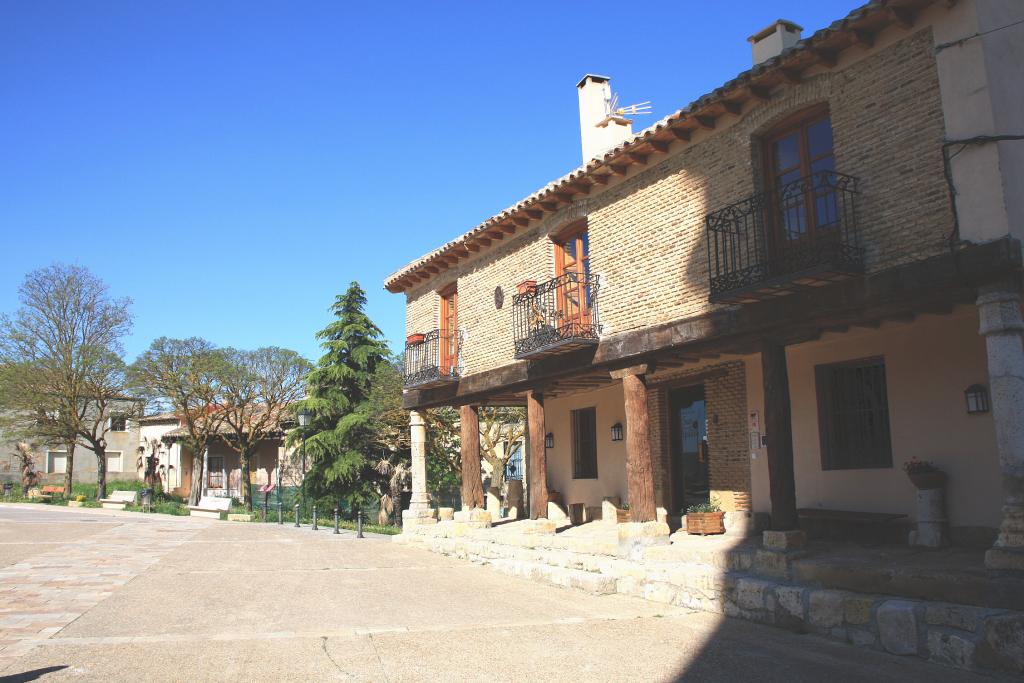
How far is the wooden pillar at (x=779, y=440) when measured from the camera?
926 centimetres

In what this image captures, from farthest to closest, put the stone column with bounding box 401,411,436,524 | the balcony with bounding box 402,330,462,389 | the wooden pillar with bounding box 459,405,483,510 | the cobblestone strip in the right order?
1. the stone column with bounding box 401,411,436,524
2. the balcony with bounding box 402,330,462,389
3. the wooden pillar with bounding box 459,405,483,510
4. the cobblestone strip

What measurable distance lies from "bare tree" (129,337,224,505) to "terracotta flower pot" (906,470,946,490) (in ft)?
99.7

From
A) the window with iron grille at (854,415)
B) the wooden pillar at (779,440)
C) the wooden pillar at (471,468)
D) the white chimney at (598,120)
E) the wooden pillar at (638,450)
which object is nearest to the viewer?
the wooden pillar at (779,440)

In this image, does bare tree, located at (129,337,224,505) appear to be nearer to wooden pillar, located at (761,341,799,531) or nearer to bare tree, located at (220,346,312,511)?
bare tree, located at (220,346,312,511)

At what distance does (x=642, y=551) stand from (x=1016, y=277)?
19.0ft

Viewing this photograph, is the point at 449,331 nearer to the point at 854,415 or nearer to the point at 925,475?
the point at 854,415

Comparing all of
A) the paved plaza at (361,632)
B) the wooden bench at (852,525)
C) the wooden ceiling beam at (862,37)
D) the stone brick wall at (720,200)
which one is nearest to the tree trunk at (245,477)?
the paved plaza at (361,632)

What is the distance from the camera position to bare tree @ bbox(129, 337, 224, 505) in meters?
34.2

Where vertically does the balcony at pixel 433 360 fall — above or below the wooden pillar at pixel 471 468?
above

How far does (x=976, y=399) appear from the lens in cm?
902

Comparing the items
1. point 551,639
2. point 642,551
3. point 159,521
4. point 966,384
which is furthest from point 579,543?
point 159,521

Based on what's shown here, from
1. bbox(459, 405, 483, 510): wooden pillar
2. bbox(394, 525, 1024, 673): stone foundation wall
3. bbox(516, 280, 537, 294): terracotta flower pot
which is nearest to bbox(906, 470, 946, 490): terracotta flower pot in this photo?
bbox(394, 525, 1024, 673): stone foundation wall

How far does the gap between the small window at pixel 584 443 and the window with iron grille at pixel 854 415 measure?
21.4ft

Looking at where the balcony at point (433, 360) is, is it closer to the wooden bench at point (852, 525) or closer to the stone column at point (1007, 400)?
the wooden bench at point (852, 525)
